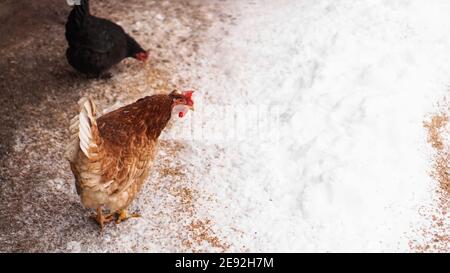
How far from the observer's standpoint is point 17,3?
6797 millimetres

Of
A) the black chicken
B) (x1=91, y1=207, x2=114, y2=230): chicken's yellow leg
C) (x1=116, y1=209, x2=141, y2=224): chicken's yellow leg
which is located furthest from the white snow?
the black chicken

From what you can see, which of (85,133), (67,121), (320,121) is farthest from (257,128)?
(85,133)

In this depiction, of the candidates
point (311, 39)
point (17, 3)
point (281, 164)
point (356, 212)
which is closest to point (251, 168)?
point (281, 164)

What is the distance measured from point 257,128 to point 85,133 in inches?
87.5

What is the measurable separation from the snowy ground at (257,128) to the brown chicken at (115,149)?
0.46 metres

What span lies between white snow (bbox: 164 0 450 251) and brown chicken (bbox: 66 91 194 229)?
0.79 metres

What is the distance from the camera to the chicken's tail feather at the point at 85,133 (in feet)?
10.7

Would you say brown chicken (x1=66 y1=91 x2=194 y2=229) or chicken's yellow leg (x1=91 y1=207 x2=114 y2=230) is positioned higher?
brown chicken (x1=66 y1=91 x2=194 y2=229)

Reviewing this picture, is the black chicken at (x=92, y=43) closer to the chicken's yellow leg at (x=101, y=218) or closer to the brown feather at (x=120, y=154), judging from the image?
the brown feather at (x=120, y=154)

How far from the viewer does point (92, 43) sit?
5355 millimetres

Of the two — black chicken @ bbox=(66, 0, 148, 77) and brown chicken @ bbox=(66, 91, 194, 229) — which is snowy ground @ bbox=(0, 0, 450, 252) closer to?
black chicken @ bbox=(66, 0, 148, 77)

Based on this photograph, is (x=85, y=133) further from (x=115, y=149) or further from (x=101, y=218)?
(x=101, y=218)

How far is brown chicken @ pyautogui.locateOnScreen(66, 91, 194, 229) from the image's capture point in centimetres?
340

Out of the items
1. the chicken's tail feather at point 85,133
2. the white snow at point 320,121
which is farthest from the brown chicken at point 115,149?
the white snow at point 320,121
